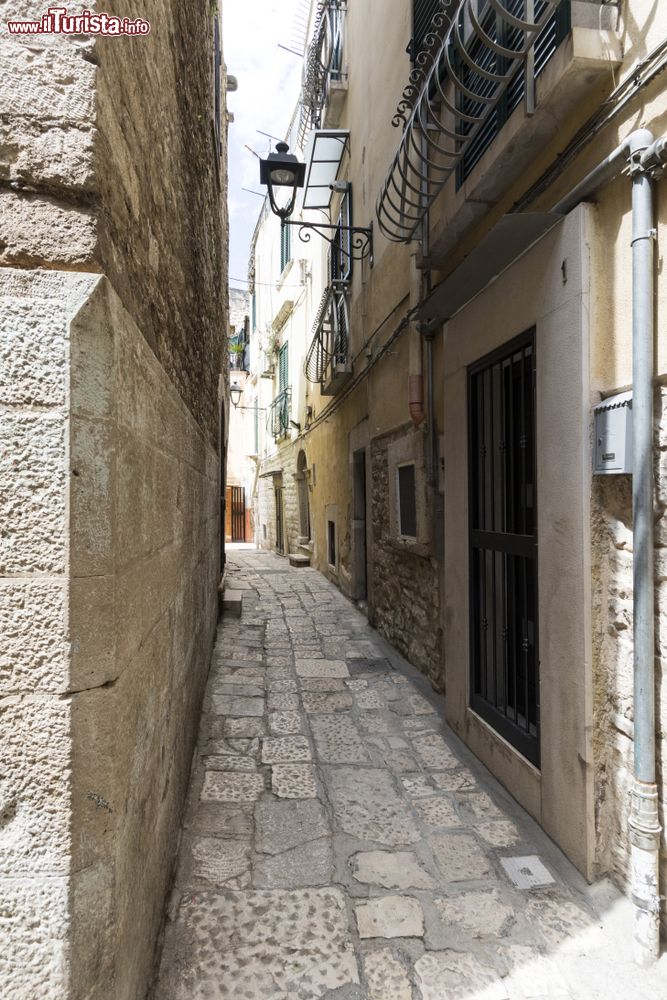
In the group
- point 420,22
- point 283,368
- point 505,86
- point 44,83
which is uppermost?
point 420,22

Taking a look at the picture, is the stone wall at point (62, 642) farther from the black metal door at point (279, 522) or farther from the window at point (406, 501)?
the black metal door at point (279, 522)

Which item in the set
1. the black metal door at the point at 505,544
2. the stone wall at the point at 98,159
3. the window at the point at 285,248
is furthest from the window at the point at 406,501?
the window at the point at 285,248

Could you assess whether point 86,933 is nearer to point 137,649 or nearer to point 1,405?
point 137,649

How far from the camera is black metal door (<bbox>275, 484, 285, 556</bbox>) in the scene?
50.3ft

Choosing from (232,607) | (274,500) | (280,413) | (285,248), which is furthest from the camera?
(274,500)

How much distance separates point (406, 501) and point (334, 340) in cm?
395

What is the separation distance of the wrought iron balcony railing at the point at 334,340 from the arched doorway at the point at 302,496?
358 centimetres

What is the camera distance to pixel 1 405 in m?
1.28

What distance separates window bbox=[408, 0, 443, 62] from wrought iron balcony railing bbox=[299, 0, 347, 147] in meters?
3.82

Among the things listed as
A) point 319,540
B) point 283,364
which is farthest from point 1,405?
point 283,364

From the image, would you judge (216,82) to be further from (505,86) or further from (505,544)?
(505,544)

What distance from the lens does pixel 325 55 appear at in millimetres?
8570

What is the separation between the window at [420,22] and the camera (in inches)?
177

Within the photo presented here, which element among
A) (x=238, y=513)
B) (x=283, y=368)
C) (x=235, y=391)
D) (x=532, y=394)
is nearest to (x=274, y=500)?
(x=283, y=368)
